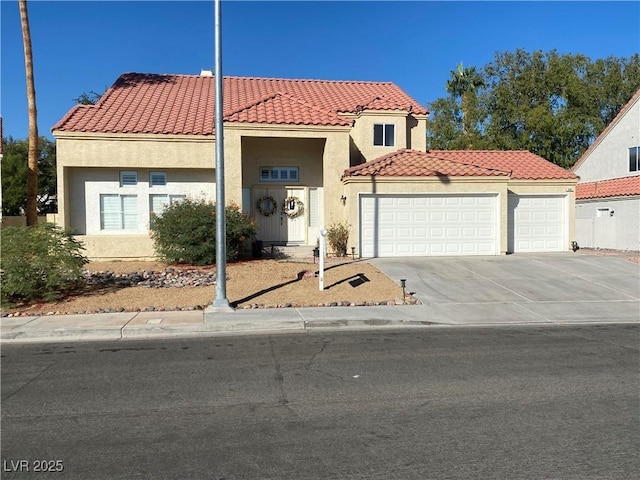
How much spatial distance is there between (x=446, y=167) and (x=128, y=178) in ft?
36.7

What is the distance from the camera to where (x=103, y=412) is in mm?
5617

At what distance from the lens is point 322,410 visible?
5.66m

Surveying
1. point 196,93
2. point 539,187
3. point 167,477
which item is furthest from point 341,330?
point 196,93

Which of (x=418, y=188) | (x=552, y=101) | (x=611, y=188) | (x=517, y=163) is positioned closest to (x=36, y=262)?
(x=418, y=188)

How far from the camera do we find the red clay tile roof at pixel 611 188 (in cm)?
2424

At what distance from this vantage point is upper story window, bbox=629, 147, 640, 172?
2703 centimetres

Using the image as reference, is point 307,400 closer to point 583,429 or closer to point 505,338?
point 583,429

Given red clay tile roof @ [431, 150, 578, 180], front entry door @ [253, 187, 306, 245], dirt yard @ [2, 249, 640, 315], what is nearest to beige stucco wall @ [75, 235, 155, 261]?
dirt yard @ [2, 249, 640, 315]

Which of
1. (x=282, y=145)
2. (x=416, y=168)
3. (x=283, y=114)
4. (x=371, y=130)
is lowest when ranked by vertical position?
(x=416, y=168)

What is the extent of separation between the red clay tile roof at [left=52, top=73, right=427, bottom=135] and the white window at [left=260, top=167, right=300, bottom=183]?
225 centimetres

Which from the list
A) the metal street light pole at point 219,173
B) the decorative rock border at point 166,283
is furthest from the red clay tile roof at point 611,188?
the metal street light pole at point 219,173

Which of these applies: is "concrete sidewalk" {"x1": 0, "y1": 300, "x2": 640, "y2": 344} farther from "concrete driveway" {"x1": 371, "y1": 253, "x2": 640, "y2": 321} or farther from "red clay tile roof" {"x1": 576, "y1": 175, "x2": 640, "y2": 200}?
Result: "red clay tile roof" {"x1": 576, "y1": 175, "x2": 640, "y2": 200}

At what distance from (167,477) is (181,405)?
5.59 ft

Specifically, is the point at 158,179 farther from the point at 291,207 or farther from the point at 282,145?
the point at 291,207
